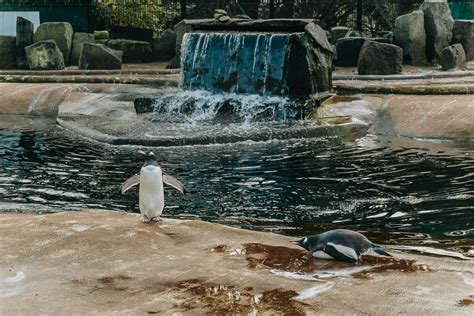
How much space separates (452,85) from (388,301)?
970 cm

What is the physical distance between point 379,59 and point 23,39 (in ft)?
28.5

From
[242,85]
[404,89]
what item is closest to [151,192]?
[242,85]

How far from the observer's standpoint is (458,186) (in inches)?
302

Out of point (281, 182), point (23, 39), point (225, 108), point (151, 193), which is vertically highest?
point (23, 39)

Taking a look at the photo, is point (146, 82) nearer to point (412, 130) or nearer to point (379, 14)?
point (412, 130)

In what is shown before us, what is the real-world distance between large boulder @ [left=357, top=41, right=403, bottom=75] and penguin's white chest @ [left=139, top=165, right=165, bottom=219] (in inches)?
390

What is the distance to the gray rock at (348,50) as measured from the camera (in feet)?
57.4

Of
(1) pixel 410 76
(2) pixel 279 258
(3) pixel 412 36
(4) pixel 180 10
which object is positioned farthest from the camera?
(4) pixel 180 10

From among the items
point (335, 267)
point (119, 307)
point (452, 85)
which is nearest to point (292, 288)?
point (335, 267)

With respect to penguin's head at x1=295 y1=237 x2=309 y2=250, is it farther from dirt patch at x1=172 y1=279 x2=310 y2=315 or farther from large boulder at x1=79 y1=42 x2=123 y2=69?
large boulder at x1=79 y1=42 x2=123 y2=69

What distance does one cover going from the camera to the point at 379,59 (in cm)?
1512

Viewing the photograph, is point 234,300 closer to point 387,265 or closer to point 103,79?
point 387,265

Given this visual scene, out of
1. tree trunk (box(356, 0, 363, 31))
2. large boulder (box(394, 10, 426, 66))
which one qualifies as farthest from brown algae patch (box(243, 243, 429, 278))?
tree trunk (box(356, 0, 363, 31))

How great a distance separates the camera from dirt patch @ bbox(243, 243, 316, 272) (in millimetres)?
4633
